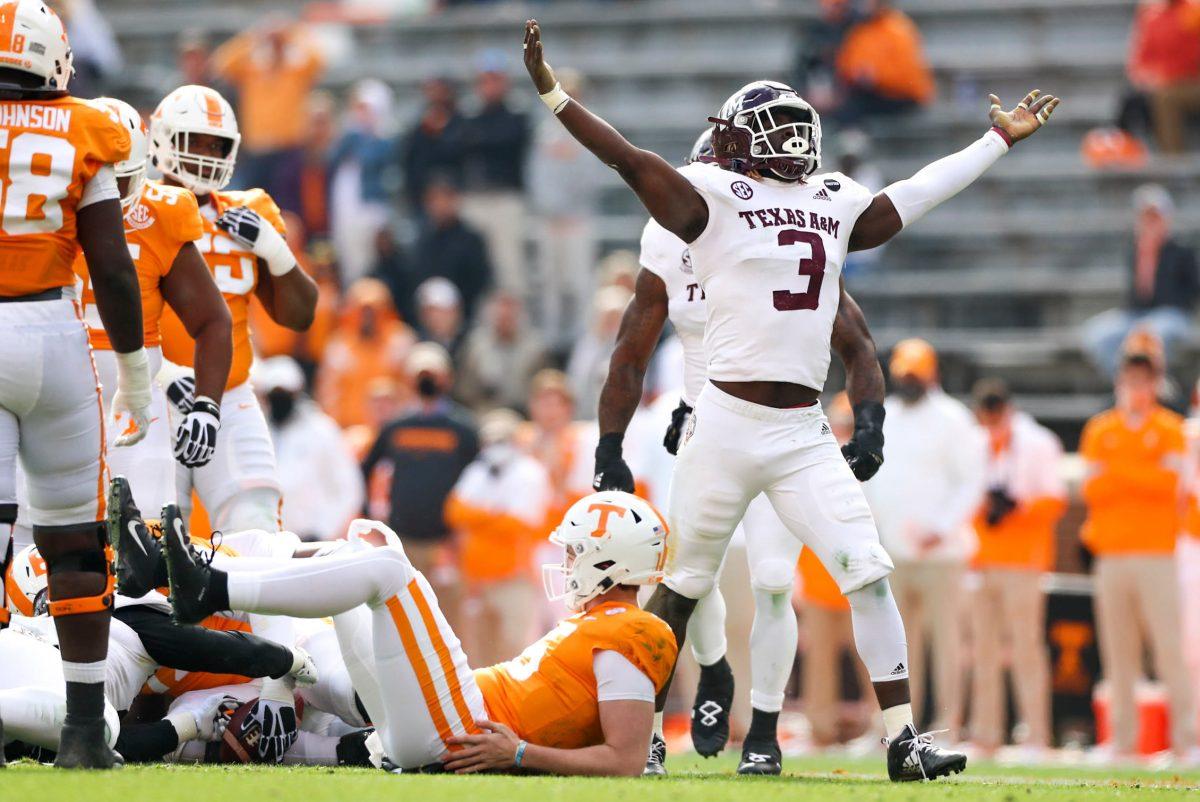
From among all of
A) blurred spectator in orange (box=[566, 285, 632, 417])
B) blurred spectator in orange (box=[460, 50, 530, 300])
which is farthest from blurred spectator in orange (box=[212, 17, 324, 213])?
blurred spectator in orange (box=[566, 285, 632, 417])

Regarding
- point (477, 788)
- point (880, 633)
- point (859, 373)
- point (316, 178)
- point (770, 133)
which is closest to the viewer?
point (477, 788)

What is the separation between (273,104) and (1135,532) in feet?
29.2

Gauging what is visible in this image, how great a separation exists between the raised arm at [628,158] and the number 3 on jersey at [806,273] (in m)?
0.32

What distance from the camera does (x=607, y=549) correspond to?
20.0 feet

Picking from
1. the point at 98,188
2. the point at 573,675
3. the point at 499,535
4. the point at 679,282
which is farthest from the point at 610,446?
the point at 499,535

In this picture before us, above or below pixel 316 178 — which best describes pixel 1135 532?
below

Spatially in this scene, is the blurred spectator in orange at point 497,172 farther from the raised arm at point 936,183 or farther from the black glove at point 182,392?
the raised arm at point 936,183

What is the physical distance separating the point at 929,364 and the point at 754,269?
17.8 feet

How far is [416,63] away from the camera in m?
19.6

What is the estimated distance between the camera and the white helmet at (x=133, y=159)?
6.88m

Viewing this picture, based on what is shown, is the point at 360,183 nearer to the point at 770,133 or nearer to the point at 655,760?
the point at 770,133

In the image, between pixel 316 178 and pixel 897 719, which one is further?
pixel 316 178

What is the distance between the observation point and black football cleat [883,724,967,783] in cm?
634

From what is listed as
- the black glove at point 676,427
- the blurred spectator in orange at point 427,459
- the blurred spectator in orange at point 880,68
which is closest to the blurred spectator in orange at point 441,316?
the blurred spectator in orange at point 427,459
